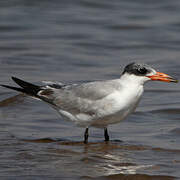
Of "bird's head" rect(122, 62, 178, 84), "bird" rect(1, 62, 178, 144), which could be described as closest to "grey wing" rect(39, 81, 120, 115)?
"bird" rect(1, 62, 178, 144)

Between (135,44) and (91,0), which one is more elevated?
(91,0)

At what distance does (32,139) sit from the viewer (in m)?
7.11

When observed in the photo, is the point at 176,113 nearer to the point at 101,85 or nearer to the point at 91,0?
the point at 101,85

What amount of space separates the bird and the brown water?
306 mm

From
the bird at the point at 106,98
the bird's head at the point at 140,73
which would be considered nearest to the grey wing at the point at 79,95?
the bird at the point at 106,98

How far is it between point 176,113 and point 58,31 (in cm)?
607

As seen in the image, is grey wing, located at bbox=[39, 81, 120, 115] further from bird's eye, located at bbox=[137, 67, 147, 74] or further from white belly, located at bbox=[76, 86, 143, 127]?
bird's eye, located at bbox=[137, 67, 147, 74]

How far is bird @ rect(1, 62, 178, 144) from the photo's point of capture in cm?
672

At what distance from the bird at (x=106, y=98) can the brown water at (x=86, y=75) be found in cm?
31

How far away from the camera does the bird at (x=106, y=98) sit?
22.1ft

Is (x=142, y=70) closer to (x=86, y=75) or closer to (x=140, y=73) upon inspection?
(x=140, y=73)

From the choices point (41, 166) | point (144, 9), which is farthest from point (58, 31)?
point (41, 166)

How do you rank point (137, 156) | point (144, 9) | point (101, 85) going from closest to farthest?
point (137, 156), point (101, 85), point (144, 9)

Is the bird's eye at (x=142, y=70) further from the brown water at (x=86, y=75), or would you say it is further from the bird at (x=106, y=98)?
the brown water at (x=86, y=75)
